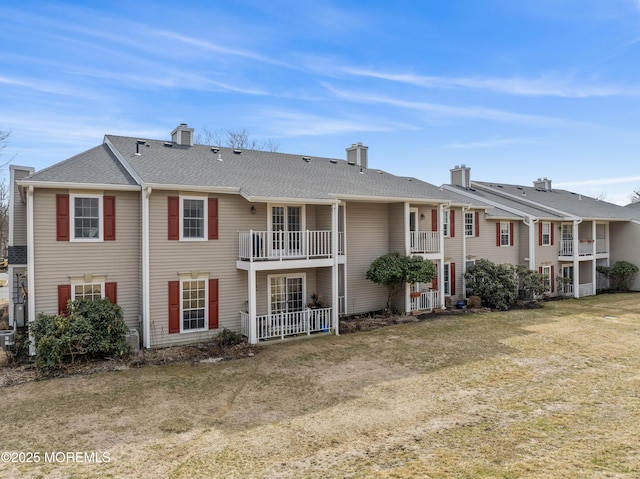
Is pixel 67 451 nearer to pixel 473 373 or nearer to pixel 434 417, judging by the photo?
pixel 434 417

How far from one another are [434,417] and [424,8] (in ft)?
49.8

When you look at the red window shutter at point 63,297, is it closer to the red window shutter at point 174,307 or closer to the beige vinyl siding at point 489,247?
the red window shutter at point 174,307

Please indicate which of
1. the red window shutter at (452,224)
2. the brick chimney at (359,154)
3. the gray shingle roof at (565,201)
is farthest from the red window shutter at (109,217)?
the gray shingle roof at (565,201)

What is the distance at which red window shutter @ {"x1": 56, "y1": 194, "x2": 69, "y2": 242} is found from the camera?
11.6 metres

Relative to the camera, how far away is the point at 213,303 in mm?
13461

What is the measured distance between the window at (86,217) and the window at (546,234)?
23.5 metres

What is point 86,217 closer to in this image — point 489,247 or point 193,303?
point 193,303

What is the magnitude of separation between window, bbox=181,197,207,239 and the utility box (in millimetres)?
7047

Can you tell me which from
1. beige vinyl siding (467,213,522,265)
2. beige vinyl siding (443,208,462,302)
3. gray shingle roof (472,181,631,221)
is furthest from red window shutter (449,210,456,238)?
gray shingle roof (472,181,631,221)

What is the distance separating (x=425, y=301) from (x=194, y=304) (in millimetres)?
10619

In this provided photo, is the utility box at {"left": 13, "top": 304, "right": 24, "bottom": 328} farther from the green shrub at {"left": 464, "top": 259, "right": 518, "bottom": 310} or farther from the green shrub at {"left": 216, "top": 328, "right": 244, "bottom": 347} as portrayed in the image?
the green shrub at {"left": 464, "top": 259, "right": 518, "bottom": 310}

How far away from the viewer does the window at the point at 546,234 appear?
79.0ft

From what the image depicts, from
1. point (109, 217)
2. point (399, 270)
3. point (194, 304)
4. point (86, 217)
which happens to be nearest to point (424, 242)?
point (399, 270)

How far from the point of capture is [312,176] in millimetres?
17344
